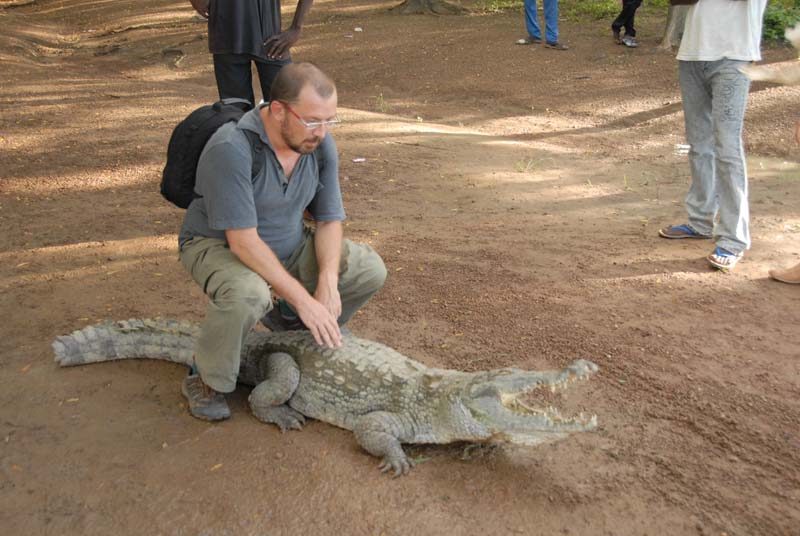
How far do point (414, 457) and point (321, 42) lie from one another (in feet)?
44.4

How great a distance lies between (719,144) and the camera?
497 cm

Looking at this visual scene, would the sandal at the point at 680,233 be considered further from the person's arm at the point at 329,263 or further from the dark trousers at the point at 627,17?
the dark trousers at the point at 627,17

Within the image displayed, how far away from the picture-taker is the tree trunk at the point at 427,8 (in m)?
16.9

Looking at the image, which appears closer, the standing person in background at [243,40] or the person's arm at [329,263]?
the person's arm at [329,263]

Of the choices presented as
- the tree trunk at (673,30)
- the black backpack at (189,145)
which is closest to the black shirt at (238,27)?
the black backpack at (189,145)

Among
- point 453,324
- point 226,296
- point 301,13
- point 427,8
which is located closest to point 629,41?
point 427,8

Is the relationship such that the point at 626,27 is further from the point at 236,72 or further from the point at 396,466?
the point at 396,466

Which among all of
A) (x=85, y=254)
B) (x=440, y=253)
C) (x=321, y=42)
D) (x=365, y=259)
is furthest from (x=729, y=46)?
(x=321, y=42)

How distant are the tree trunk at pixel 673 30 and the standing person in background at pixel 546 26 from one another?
173 cm

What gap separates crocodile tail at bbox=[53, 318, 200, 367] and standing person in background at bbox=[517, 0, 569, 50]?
1071 cm

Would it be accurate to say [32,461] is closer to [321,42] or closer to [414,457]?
[414,457]

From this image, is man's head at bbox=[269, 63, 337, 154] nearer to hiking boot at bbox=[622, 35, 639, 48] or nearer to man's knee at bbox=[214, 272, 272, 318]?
man's knee at bbox=[214, 272, 272, 318]

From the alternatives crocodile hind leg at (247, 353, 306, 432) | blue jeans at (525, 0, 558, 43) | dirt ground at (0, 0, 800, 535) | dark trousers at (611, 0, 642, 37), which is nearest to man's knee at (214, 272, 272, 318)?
crocodile hind leg at (247, 353, 306, 432)

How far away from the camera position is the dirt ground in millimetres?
2834
